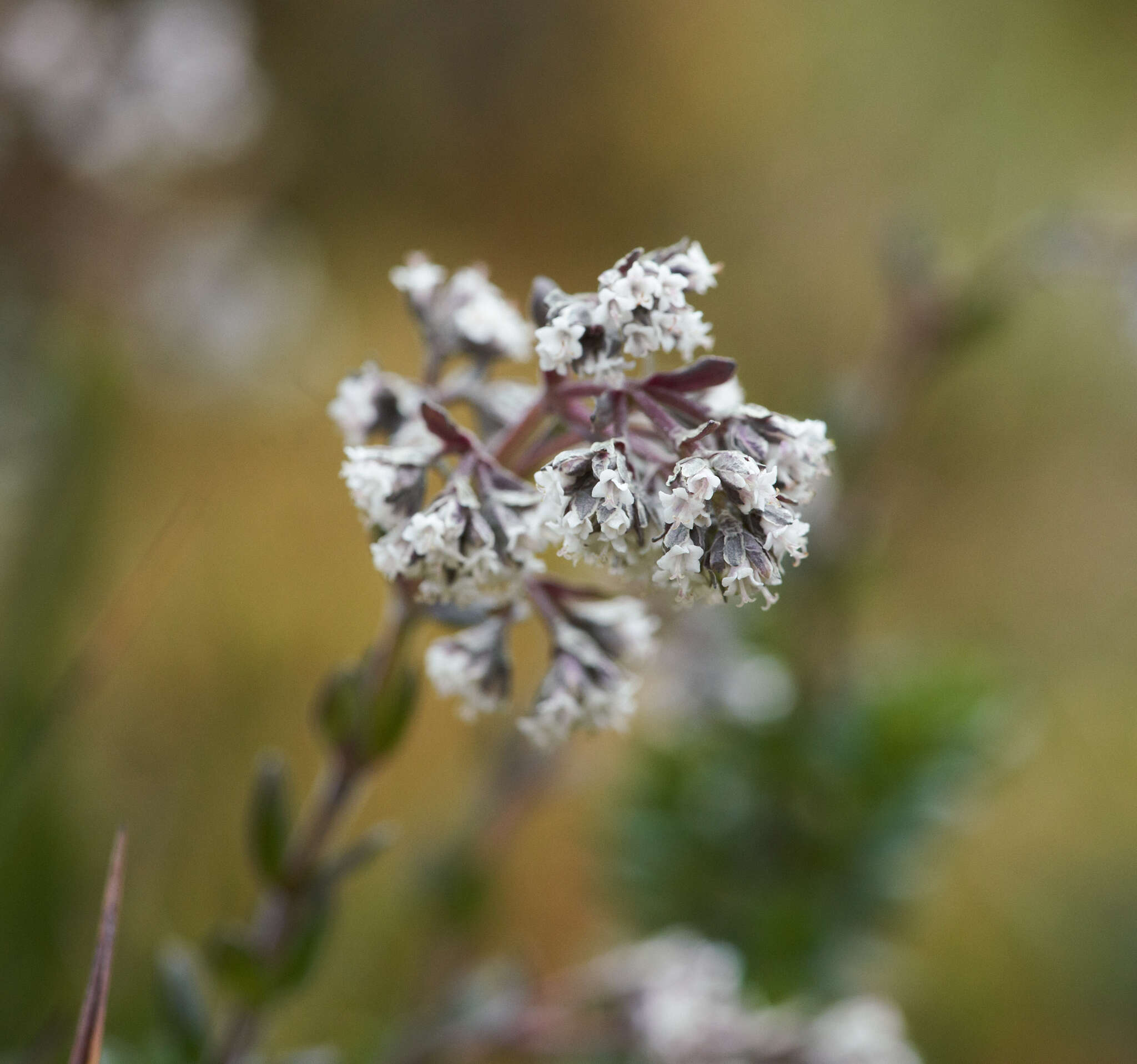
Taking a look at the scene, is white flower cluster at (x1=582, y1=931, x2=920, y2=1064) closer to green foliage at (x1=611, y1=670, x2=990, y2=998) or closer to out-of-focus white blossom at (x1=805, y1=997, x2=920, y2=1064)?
out-of-focus white blossom at (x1=805, y1=997, x2=920, y2=1064)

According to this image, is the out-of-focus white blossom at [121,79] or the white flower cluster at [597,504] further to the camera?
the out-of-focus white blossom at [121,79]

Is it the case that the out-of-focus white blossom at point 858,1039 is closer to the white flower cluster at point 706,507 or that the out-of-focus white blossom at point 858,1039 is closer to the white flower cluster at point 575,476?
the white flower cluster at point 575,476

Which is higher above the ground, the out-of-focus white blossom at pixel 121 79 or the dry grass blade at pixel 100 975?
the out-of-focus white blossom at pixel 121 79

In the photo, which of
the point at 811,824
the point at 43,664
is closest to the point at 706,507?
the point at 811,824

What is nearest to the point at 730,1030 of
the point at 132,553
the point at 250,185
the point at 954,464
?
the point at 132,553

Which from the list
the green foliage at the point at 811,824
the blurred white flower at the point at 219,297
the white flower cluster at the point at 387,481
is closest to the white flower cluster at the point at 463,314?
the white flower cluster at the point at 387,481

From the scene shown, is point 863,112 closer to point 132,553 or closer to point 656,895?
point 132,553

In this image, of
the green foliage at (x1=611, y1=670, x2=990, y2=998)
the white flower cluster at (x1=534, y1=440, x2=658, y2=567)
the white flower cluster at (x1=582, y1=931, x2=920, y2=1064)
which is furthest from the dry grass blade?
the green foliage at (x1=611, y1=670, x2=990, y2=998)
